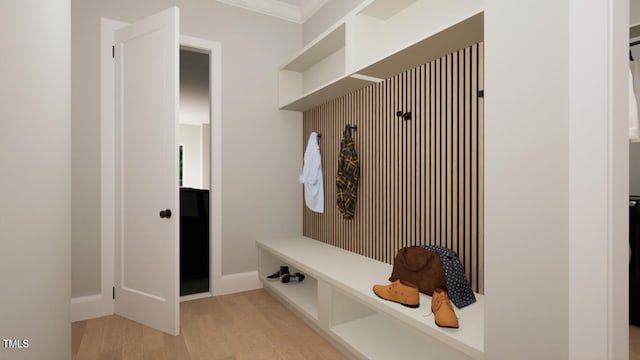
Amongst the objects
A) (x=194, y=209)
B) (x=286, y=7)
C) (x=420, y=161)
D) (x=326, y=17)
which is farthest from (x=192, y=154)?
(x=420, y=161)

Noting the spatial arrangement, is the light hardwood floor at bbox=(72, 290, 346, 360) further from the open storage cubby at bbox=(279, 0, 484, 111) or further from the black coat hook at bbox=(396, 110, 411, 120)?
the open storage cubby at bbox=(279, 0, 484, 111)

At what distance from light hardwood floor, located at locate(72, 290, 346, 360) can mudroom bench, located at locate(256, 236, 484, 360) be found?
131 millimetres

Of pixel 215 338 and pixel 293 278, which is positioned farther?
pixel 293 278

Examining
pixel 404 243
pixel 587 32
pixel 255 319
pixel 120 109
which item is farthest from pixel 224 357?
pixel 587 32

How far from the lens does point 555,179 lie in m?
0.88

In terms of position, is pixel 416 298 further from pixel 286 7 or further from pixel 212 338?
pixel 286 7

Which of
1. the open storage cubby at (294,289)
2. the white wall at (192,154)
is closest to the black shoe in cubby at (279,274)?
the open storage cubby at (294,289)

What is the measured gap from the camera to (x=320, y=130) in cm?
315

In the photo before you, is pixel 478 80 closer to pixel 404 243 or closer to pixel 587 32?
pixel 587 32

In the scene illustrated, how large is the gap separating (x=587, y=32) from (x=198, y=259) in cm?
356

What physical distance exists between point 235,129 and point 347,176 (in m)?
1.23

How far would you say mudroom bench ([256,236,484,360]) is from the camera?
4.50 ft

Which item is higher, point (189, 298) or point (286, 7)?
point (286, 7)

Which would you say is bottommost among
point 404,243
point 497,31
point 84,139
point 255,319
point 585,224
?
point 255,319
